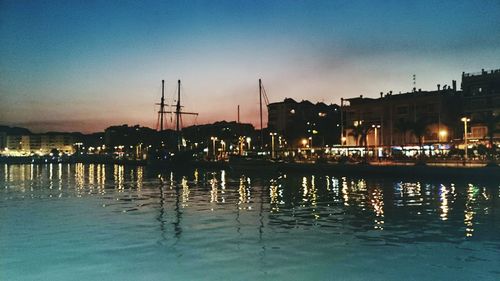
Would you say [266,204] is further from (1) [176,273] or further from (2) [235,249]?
(1) [176,273]

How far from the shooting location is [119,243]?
20.1m

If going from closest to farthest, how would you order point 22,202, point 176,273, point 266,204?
point 176,273
point 266,204
point 22,202

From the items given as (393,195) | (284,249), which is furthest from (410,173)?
(284,249)

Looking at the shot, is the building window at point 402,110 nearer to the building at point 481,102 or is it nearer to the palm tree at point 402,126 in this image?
the palm tree at point 402,126

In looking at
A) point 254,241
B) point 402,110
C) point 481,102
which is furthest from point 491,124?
point 254,241

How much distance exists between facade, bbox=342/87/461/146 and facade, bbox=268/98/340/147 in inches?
611

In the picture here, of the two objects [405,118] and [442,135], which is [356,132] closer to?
[405,118]

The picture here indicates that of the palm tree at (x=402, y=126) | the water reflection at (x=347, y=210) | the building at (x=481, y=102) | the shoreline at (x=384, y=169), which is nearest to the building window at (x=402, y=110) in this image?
the palm tree at (x=402, y=126)

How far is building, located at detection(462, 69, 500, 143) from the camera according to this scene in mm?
87688

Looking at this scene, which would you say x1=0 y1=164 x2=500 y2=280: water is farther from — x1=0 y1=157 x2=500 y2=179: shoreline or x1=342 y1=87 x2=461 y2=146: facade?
x1=342 y1=87 x2=461 y2=146: facade

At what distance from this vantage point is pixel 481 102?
294ft

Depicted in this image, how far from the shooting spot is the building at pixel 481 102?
87.7 m

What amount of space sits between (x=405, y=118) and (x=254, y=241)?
91.5 m

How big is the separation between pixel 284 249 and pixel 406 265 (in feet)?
14.8
